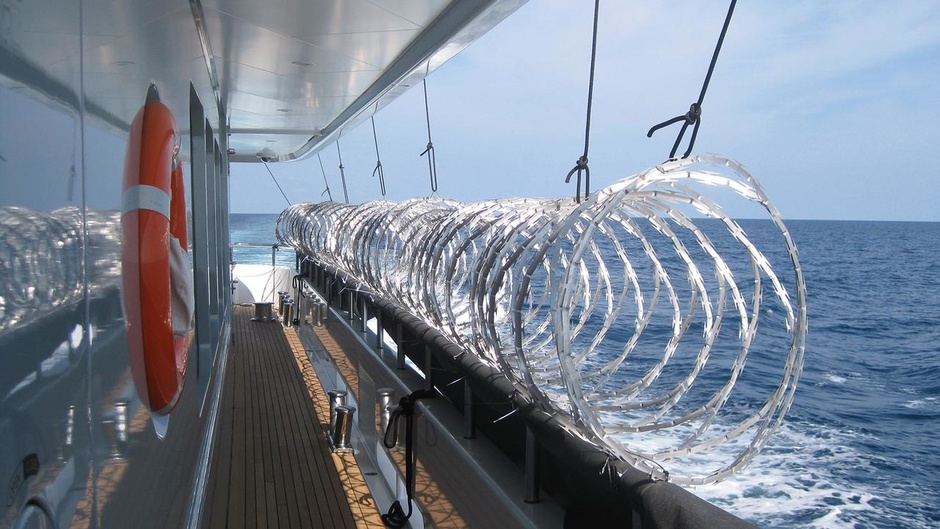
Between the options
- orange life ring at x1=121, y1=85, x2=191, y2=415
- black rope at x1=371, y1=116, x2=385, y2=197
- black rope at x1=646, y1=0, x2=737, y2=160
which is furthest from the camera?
black rope at x1=371, y1=116, x2=385, y2=197

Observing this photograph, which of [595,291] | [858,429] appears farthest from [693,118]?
[858,429]

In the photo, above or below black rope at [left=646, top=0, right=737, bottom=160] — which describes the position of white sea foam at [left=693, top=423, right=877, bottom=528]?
below

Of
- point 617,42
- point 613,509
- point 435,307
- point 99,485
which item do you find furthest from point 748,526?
point 617,42

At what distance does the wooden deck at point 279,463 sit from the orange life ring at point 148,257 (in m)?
2.14

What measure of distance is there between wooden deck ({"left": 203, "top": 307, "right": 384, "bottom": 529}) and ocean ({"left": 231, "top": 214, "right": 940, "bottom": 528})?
6.98 feet

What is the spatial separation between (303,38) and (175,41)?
1.46m

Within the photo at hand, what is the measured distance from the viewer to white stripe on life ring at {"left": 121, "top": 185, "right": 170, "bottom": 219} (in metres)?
1.11

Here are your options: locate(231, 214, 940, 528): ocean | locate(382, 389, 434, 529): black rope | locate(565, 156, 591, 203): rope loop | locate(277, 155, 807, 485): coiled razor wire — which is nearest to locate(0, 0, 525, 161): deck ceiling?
locate(277, 155, 807, 485): coiled razor wire

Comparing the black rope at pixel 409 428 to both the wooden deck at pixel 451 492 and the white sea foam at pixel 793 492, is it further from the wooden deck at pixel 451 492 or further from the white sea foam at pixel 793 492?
the white sea foam at pixel 793 492

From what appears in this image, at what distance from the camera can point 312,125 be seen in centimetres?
780

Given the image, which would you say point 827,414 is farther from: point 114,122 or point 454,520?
point 114,122

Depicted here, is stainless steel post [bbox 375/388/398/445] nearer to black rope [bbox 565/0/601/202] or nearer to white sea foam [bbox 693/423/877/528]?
black rope [bbox 565/0/601/202]

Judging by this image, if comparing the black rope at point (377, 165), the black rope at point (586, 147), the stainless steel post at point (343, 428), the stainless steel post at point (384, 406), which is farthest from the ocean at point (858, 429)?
the black rope at point (377, 165)

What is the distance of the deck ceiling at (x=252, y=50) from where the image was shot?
2.77 feet
